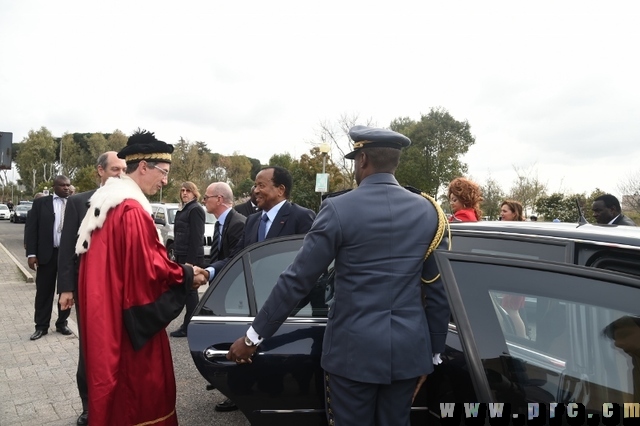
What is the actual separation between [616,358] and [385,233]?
89 cm

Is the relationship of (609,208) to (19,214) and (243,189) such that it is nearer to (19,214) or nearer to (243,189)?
(243,189)

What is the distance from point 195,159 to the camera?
40.1 m

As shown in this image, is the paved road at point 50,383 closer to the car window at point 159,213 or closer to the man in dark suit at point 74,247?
the man in dark suit at point 74,247

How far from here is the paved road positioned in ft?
12.7

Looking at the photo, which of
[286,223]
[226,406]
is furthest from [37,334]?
[286,223]

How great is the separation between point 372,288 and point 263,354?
0.77 metres

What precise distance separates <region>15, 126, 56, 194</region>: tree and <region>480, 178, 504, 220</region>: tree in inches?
2159

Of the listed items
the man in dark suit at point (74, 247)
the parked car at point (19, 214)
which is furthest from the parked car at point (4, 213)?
the man in dark suit at point (74, 247)

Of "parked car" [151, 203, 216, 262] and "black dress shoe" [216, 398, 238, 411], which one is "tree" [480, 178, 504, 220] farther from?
"black dress shoe" [216, 398, 238, 411]

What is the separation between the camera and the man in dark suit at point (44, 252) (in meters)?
6.10

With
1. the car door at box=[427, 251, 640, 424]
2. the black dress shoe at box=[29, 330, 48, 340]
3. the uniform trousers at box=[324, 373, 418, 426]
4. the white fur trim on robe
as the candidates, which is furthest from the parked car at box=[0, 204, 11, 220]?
the car door at box=[427, 251, 640, 424]

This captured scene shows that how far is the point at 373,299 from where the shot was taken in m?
2.00

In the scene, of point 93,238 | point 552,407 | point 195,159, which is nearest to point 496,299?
point 552,407

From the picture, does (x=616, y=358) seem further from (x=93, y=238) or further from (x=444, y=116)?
(x=444, y=116)
